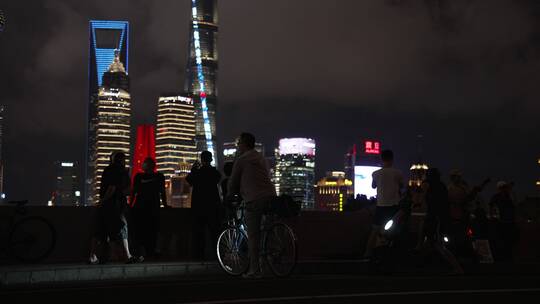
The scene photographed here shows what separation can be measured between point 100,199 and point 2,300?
16.5 feet

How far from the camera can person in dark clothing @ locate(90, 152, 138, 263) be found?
44.3 ft

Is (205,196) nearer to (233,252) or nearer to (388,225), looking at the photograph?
(233,252)

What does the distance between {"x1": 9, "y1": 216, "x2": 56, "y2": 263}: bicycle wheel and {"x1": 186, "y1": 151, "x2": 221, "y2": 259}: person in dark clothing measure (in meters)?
2.33

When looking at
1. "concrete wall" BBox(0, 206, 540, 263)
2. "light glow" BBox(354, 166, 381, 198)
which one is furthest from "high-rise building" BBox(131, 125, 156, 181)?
"concrete wall" BBox(0, 206, 540, 263)

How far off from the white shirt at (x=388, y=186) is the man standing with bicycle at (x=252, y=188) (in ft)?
8.94

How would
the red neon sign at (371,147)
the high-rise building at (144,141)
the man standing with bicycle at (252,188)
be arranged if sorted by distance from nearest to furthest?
1. the man standing with bicycle at (252,188)
2. the high-rise building at (144,141)
3. the red neon sign at (371,147)

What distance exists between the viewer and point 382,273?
12.6 m

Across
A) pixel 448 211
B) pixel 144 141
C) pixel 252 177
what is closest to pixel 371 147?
pixel 144 141

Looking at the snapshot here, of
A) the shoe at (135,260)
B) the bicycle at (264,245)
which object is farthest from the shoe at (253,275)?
the shoe at (135,260)

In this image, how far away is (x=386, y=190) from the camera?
13562 mm

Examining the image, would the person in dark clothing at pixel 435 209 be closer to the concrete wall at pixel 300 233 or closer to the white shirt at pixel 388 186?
the white shirt at pixel 388 186

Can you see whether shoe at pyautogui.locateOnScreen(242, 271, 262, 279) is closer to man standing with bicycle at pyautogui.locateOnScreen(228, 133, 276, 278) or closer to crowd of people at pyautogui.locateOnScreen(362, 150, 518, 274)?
man standing with bicycle at pyautogui.locateOnScreen(228, 133, 276, 278)

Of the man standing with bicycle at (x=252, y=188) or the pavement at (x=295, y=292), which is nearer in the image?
the pavement at (x=295, y=292)

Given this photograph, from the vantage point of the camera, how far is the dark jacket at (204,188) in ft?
47.0
